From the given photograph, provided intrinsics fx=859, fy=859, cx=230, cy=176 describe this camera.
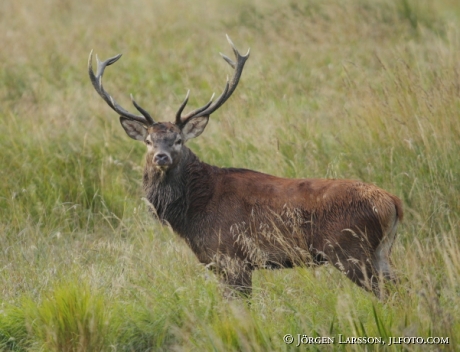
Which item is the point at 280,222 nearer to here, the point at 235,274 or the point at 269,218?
the point at 269,218

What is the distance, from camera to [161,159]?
575 centimetres

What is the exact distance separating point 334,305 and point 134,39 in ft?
26.3

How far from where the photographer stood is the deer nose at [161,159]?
227 inches

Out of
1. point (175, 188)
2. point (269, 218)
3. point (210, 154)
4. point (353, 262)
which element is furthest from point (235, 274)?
point (210, 154)

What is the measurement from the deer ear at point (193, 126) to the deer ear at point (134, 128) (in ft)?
0.97

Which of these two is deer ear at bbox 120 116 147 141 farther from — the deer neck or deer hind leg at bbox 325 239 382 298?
deer hind leg at bbox 325 239 382 298

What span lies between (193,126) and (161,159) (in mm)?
585

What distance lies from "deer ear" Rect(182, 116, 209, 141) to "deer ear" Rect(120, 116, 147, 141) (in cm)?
30

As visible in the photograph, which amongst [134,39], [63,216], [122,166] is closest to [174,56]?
[134,39]

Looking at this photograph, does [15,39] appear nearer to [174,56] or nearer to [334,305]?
[174,56]

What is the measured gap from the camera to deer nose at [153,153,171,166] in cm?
575

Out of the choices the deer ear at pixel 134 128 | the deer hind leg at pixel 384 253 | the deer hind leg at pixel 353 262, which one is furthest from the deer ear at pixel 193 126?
the deer hind leg at pixel 384 253

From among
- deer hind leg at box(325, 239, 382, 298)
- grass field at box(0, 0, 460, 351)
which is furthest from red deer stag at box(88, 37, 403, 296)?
grass field at box(0, 0, 460, 351)

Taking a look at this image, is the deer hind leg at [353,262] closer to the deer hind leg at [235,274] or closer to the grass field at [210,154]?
the grass field at [210,154]
